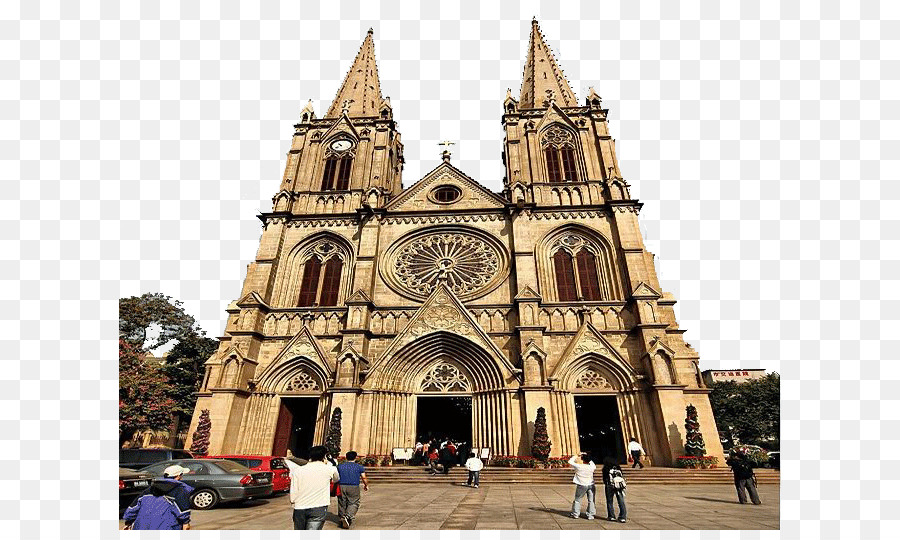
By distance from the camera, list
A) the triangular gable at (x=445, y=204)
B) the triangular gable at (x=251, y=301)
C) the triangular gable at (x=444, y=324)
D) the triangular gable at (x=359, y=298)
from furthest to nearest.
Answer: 1. the triangular gable at (x=445, y=204)
2. the triangular gable at (x=251, y=301)
3. the triangular gable at (x=359, y=298)
4. the triangular gable at (x=444, y=324)

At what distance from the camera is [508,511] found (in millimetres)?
8789

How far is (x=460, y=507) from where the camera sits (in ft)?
30.9

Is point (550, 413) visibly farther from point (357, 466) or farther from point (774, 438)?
point (774, 438)

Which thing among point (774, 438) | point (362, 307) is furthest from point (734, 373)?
point (362, 307)

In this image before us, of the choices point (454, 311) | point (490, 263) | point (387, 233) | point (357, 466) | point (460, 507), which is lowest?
point (460, 507)

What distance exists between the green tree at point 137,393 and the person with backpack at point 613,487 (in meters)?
24.8

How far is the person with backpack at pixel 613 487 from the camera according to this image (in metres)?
7.78

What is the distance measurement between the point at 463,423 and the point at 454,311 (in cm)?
921

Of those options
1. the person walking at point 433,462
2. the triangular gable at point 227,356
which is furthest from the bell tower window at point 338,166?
the person walking at point 433,462

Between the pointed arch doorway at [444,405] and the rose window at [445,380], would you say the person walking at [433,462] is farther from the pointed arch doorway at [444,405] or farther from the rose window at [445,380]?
the rose window at [445,380]

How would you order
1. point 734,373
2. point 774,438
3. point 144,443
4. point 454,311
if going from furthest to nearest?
point 734,373
point 774,438
point 144,443
point 454,311

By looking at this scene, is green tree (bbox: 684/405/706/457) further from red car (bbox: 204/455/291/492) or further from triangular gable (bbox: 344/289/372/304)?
triangular gable (bbox: 344/289/372/304)

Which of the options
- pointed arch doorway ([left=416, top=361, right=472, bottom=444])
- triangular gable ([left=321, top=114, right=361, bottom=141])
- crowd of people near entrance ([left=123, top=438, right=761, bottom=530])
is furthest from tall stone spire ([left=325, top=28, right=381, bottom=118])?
crowd of people near entrance ([left=123, top=438, right=761, bottom=530])

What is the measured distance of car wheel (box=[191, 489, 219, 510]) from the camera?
9.51 meters
